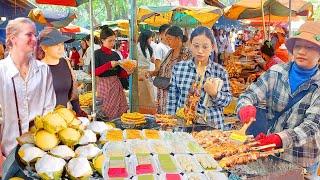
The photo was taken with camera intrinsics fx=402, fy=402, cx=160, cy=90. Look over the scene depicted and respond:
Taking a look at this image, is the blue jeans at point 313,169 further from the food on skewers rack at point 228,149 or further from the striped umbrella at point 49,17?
the striped umbrella at point 49,17

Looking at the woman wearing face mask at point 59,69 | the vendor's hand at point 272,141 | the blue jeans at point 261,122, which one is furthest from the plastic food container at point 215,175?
the woman wearing face mask at point 59,69

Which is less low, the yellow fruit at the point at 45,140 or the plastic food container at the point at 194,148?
the yellow fruit at the point at 45,140

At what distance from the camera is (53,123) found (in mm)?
2297

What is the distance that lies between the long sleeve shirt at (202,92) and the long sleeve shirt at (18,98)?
1.34m

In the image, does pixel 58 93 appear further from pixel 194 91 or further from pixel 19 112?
pixel 194 91

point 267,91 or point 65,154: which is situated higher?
point 267,91

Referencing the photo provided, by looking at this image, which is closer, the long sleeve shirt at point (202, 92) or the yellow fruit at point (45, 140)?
the yellow fruit at point (45, 140)

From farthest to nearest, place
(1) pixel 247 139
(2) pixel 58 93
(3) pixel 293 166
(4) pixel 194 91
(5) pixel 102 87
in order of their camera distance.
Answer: (5) pixel 102 87
(2) pixel 58 93
(4) pixel 194 91
(1) pixel 247 139
(3) pixel 293 166

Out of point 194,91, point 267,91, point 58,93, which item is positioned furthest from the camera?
point 58,93

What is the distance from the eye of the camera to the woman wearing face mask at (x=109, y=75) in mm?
5941

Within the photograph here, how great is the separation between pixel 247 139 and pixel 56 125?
1.25 meters

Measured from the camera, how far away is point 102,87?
6039 mm

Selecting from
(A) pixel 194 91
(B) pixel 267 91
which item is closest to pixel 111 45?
(A) pixel 194 91

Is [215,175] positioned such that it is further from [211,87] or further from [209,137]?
[211,87]
